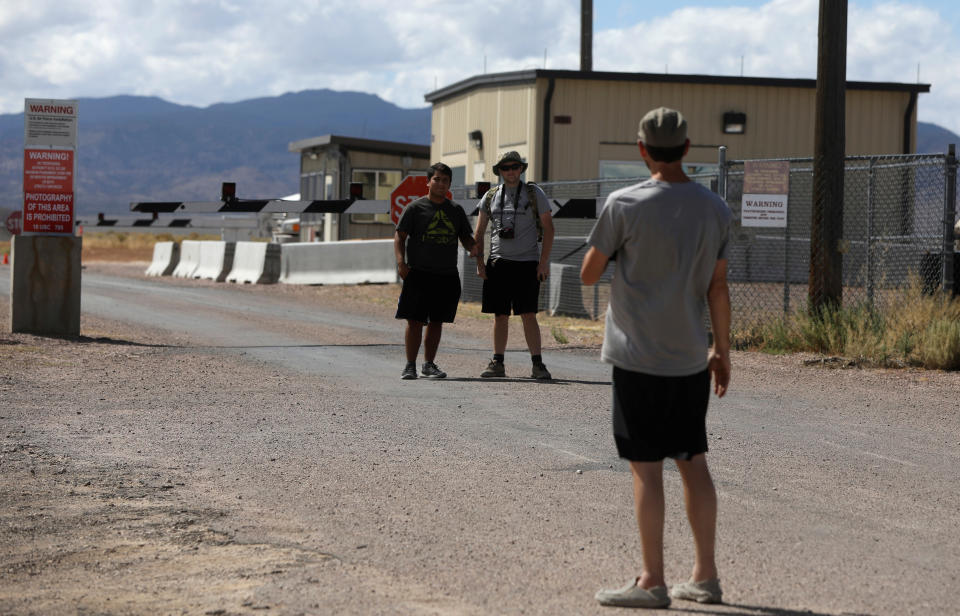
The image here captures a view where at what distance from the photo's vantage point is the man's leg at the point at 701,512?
14.5 feet

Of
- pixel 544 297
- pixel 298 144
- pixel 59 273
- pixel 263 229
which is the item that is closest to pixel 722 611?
pixel 59 273

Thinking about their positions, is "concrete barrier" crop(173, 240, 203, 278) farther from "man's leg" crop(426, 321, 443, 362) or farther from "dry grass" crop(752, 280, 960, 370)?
"man's leg" crop(426, 321, 443, 362)

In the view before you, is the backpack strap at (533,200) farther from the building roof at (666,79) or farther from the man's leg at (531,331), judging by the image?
the building roof at (666,79)

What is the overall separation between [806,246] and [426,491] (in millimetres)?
19526

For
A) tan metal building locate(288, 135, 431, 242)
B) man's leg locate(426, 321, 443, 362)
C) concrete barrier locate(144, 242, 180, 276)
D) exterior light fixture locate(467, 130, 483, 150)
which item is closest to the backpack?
man's leg locate(426, 321, 443, 362)

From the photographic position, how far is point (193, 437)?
779cm

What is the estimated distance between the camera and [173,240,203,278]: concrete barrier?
30234mm

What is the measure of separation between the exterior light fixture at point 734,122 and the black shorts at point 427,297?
50.6ft

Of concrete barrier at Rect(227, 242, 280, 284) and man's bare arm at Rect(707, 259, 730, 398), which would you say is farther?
concrete barrier at Rect(227, 242, 280, 284)

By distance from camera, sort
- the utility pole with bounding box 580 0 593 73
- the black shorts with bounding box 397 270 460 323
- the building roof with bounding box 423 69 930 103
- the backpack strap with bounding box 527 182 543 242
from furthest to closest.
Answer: the utility pole with bounding box 580 0 593 73 → the building roof with bounding box 423 69 930 103 → the black shorts with bounding box 397 270 460 323 → the backpack strap with bounding box 527 182 543 242

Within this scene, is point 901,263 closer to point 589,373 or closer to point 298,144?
point 589,373

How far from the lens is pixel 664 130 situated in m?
4.36

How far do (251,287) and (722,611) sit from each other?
22036mm

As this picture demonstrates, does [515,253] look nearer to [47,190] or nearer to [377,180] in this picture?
[47,190]
